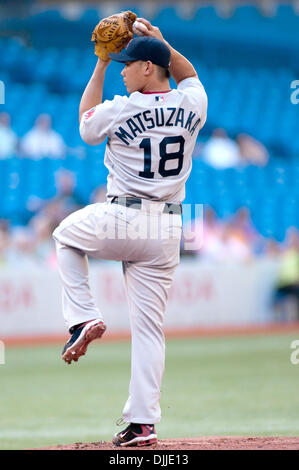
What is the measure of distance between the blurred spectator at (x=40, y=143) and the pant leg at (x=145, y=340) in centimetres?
→ 924

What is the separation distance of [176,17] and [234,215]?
7649mm

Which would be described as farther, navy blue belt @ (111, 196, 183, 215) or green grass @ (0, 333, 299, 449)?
green grass @ (0, 333, 299, 449)

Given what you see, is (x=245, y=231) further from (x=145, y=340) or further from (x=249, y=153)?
(x=145, y=340)

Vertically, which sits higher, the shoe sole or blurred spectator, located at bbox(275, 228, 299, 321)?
blurred spectator, located at bbox(275, 228, 299, 321)

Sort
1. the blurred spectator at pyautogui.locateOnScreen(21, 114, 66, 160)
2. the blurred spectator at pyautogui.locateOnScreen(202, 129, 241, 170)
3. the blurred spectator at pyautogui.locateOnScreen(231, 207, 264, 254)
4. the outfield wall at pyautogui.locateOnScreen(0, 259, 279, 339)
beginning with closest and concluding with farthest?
the outfield wall at pyautogui.locateOnScreen(0, 259, 279, 339)
the blurred spectator at pyautogui.locateOnScreen(231, 207, 264, 254)
the blurred spectator at pyautogui.locateOnScreen(21, 114, 66, 160)
the blurred spectator at pyautogui.locateOnScreen(202, 129, 241, 170)

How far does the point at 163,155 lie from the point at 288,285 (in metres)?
7.98

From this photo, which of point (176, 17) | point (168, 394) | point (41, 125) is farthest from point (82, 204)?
point (176, 17)

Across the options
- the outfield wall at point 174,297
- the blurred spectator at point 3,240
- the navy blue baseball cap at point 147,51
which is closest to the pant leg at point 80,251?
the navy blue baseball cap at point 147,51

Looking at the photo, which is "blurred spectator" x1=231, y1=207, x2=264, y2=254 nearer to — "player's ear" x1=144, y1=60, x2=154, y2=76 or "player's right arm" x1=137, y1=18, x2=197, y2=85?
"player's right arm" x1=137, y1=18, x2=197, y2=85

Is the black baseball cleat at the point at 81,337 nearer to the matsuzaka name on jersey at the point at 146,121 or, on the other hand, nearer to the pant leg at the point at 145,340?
the pant leg at the point at 145,340

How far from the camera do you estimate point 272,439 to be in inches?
178

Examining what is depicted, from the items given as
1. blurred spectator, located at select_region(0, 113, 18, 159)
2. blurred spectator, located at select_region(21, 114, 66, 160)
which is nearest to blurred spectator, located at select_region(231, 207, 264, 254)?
blurred spectator, located at select_region(21, 114, 66, 160)

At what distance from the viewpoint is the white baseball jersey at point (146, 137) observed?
418cm

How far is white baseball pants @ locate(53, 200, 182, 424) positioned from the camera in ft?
13.9
